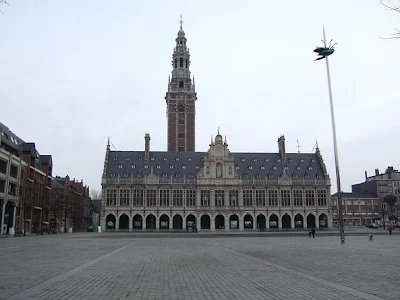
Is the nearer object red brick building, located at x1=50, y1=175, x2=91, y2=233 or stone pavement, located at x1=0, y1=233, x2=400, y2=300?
stone pavement, located at x1=0, y1=233, x2=400, y2=300

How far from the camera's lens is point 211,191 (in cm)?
8900

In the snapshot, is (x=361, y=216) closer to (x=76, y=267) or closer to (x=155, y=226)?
(x=155, y=226)

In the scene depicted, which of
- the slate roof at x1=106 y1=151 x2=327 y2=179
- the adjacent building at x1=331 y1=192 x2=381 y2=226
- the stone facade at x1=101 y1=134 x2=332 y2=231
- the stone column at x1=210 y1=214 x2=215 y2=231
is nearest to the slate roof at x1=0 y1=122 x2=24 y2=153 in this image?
the stone facade at x1=101 y1=134 x2=332 y2=231

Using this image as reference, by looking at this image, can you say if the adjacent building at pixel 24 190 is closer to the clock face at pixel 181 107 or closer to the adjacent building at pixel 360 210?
the clock face at pixel 181 107

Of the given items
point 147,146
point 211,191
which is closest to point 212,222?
point 211,191

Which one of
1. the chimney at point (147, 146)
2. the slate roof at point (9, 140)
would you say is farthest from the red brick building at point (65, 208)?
the chimney at point (147, 146)

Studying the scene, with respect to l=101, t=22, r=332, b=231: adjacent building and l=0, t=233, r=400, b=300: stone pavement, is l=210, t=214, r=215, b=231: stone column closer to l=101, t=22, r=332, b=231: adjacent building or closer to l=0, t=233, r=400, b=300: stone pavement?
l=101, t=22, r=332, b=231: adjacent building

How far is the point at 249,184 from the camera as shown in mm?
90188

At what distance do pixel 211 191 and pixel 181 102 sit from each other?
29.8 m

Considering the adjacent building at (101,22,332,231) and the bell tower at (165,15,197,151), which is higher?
the bell tower at (165,15,197,151)

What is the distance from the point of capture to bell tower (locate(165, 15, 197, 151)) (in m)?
106

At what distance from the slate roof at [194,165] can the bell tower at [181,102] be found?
9.96 meters

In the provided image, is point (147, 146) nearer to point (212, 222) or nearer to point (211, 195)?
point (211, 195)

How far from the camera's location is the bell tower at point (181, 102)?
10550 cm
